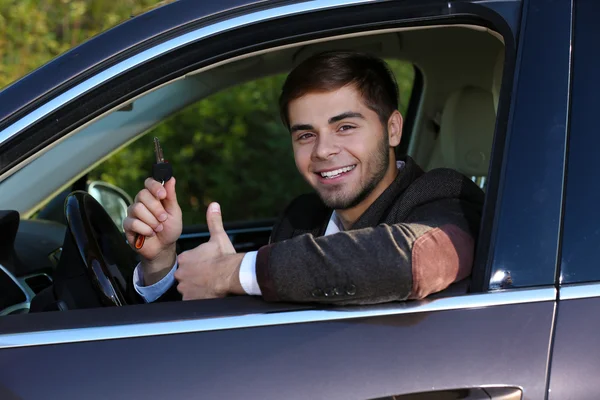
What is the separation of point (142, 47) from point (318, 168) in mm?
774

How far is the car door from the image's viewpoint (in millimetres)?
1526

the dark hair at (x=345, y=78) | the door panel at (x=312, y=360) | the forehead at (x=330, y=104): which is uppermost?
the dark hair at (x=345, y=78)

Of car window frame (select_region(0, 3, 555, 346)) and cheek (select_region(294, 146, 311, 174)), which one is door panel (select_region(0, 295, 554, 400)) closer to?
car window frame (select_region(0, 3, 555, 346))

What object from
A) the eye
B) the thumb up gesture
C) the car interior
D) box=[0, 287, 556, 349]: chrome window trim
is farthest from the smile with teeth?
box=[0, 287, 556, 349]: chrome window trim

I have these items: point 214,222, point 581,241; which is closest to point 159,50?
point 214,222

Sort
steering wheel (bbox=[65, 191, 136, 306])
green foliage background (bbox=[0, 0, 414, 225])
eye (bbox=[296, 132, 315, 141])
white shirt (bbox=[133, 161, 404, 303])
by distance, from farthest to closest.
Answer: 1. green foliage background (bbox=[0, 0, 414, 225])
2. eye (bbox=[296, 132, 315, 141])
3. steering wheel (bbox=[65, 191, 136, 306])
4. white shirt (bbox=[133, 161, 404, 303])

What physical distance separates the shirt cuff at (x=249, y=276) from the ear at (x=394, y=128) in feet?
2.52

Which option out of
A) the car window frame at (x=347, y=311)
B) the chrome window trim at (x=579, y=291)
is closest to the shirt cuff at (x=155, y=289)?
the car window frame at (x=347, y=311)

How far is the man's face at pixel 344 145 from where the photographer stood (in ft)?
7.48

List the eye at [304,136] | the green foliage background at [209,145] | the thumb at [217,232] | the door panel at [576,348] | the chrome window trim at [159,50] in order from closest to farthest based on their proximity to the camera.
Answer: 1. the door panel at [576,348]
2. the chrome window trim at [159,50]
3. the thumb at [217,232]
4. the eye at [304,136]
5. the green foliage background at [209,145]

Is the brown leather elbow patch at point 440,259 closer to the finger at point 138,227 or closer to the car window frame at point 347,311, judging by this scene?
the car window frame at point 347,311

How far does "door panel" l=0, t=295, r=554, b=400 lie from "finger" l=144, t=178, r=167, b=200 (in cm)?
46

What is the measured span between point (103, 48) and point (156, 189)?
1.31 ft

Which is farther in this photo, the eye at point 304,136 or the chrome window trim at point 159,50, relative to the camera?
the eye at point 304,136
